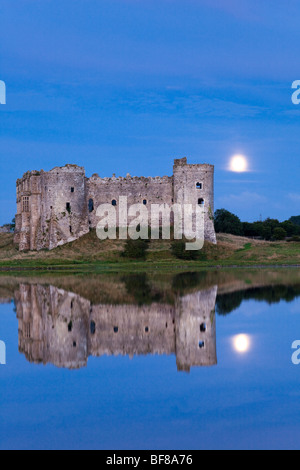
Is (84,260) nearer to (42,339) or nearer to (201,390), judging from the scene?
(42,339)

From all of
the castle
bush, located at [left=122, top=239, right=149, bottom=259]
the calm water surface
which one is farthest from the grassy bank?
the calm water surface

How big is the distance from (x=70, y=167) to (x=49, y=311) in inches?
1263

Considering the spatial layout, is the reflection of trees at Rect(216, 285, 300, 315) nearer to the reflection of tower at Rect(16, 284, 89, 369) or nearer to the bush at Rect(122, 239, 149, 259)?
the reflection of tower at Rect(16, 284, 89, 369)

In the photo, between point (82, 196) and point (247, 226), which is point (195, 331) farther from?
point (247, 226)

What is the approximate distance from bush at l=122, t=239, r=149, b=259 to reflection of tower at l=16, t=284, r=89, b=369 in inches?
802

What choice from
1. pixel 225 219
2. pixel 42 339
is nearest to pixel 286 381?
pixel 42 339

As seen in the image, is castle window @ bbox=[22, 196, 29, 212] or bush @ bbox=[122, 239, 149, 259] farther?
castle window @ bbox=[22, 196, 29, 212]

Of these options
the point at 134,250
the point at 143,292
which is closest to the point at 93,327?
the point at 143,292

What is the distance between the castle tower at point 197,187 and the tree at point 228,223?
2258 centimetres

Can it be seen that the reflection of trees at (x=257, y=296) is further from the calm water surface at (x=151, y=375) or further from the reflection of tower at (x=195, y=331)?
the reflection of tower at (x=195, y=331)

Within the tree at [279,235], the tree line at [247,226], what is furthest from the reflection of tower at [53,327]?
Result: the tree line at [247,226]

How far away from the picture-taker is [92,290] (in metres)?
23.6

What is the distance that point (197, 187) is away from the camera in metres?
47.2

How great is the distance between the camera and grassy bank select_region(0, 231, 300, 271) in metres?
40.8
